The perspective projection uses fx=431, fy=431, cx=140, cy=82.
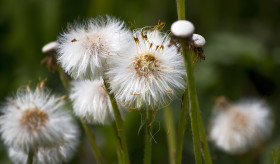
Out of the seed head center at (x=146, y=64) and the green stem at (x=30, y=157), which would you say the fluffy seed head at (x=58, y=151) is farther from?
the seed head center at (x=146, y=64)

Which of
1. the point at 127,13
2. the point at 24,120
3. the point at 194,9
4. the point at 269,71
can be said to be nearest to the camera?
the point at 24,120

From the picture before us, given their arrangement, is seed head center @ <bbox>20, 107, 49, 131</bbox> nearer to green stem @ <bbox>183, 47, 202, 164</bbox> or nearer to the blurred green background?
green stem @ <bbox>183, 47, 202, 164</bbox>

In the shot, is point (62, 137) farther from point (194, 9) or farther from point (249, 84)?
point (194, 9)

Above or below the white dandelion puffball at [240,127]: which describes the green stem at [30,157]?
above

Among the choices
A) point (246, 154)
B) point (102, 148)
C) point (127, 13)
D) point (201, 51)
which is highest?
point (201, 51)

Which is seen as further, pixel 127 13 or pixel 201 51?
pixel 127 13

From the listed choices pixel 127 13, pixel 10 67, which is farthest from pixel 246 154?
pixel 10 67

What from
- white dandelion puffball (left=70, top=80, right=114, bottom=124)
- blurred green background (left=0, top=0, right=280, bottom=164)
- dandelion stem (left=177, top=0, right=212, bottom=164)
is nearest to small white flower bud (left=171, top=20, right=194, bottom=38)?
dandelion stem (left=177, top=0, right=212, bottom=164)

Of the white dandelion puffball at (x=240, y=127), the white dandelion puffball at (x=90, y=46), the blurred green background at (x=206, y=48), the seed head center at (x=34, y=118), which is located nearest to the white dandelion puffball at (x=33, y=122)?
the seed head center at (x=34, y=118)
